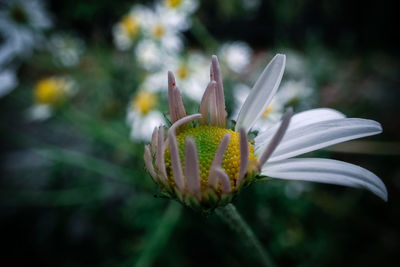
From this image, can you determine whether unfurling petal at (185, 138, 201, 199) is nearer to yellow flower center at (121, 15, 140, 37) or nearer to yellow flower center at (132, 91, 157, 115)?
yellow flower center at (132, 91, 157, 115)

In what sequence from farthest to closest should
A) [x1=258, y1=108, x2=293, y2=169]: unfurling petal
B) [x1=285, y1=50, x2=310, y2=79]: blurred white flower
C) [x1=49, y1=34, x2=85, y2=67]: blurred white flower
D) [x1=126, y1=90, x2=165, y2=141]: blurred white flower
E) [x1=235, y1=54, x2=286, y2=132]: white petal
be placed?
1. [x1=49, y1=34, x2=85, y2=67]: blurred white flower
2. [x1=285, y1=50, x2=310, y2=79]: blurred white flower
3. [x1=126, y1=90, x2=165, y2=141]: blurred white flower
4. [x1=235, y1=54, x2=286, y2=132]: white petal
5. [x1=258, y1=108, x2=293, y2=169]: unfurling petal

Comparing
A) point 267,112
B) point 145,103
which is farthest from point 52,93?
point 267,112

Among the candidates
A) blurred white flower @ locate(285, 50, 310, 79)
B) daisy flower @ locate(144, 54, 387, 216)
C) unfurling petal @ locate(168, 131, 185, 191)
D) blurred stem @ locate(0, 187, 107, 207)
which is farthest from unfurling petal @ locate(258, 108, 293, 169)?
blurred white flower @ locate(285, 50, 310, 79)

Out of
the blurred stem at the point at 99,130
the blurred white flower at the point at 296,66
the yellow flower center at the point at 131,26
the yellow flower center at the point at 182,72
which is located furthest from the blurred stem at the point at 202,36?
the blurred stem at the point at 99,130

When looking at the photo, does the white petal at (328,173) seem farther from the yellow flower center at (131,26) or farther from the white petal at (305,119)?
the yellow flower center at (131,26)

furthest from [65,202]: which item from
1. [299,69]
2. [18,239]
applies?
[299,69]

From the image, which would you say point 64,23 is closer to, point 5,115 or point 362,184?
point 5,115
